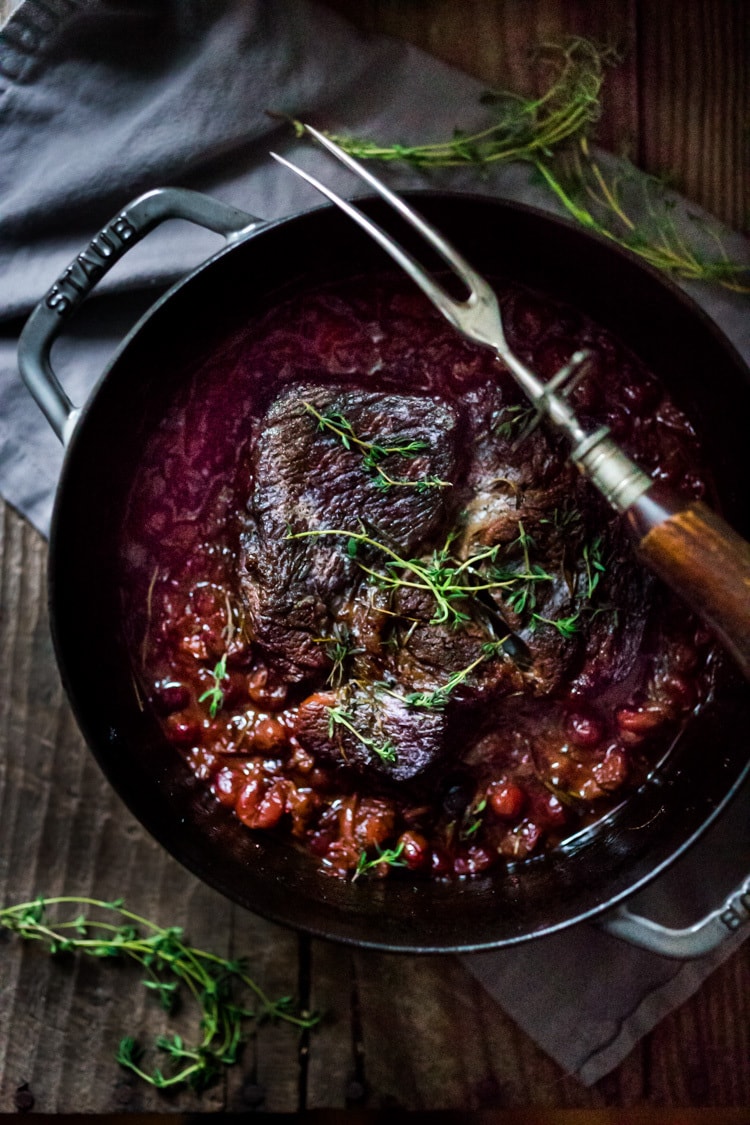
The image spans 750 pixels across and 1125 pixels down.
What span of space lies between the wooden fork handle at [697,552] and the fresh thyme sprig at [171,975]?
1552mm

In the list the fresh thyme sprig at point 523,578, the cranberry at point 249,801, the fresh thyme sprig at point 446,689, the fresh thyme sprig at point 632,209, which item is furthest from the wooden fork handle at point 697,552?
the cranberry at point 249,801

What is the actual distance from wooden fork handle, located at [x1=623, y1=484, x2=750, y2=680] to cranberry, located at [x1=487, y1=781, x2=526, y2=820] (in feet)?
2.50

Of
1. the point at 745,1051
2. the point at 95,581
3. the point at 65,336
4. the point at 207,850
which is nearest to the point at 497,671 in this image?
the point at 207,850

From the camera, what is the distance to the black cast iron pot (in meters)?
2.20

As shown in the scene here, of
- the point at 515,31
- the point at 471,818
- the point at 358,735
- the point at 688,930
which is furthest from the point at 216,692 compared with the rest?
the point at 515,31

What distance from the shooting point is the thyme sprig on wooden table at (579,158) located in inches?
99.9

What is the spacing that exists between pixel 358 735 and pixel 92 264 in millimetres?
1228

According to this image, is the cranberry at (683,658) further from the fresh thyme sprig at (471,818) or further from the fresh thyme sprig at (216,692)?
the fresh thyme sprig at (216,692)

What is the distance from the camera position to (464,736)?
2369 mm

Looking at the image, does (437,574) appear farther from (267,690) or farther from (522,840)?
(522,840)

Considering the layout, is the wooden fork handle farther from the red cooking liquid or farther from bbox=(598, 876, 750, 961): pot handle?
bbox=(598, 876, 750, 961): pot handle

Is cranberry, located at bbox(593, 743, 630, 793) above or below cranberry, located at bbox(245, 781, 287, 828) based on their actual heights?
below

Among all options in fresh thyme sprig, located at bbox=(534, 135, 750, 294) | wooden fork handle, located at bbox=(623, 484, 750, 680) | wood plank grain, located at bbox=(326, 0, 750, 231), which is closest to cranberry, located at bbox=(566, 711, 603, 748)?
wooden fork handle, located at bbox=(623, 484, 750, 680)

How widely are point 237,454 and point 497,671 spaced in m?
0.83
